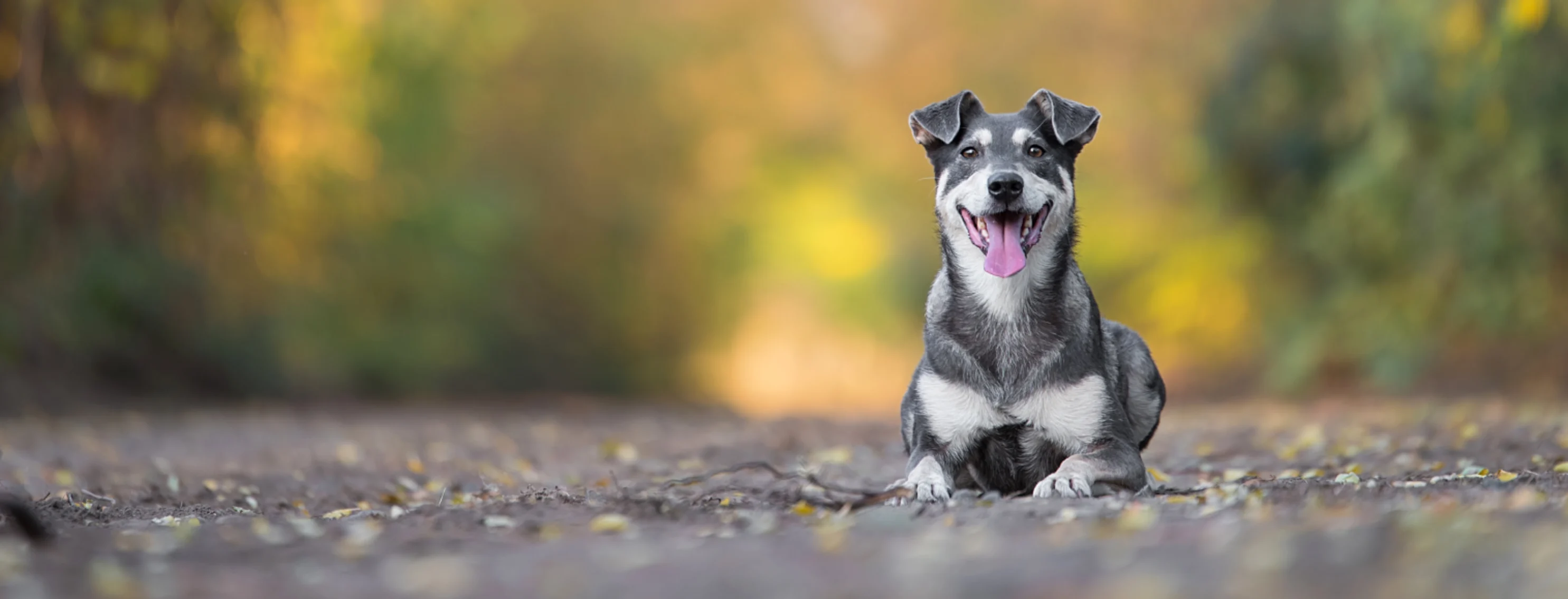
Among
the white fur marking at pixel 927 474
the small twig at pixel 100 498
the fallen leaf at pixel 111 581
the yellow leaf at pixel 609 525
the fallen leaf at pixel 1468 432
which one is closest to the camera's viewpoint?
the fallen leaf at pixel 111 581

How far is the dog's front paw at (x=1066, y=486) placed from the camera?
6340 millimetres

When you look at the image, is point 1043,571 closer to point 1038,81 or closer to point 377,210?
point 377,210

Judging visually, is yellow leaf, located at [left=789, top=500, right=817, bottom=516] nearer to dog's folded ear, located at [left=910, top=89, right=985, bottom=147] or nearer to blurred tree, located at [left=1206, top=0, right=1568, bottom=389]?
dog's folded ear, located at [left=910, top=89, right=985, bottom=147]

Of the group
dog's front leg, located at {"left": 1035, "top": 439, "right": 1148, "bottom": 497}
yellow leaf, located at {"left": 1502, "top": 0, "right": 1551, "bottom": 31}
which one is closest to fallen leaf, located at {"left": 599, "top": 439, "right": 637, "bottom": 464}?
dog's front leg, located at {"left": 1035, "top": 439, "right": 1148, "bottom": 497}

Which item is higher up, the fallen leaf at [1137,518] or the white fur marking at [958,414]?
the white fur marking at [958,414]

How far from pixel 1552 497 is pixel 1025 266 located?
244 centimetres

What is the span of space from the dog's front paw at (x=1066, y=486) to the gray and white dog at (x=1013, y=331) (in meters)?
0.01

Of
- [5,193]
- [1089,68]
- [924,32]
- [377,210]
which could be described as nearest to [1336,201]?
[1089,68]

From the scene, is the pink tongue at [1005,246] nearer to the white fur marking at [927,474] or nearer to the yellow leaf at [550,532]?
the white fur marking at [927,474]

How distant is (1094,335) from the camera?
7.06 meters

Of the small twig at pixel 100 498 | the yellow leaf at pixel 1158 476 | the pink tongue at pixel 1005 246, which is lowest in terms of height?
the small twig at pixel 100 498

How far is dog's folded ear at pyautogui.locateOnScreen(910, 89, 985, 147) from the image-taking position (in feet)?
23.6

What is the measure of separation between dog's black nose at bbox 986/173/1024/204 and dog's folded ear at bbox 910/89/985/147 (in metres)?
0.56

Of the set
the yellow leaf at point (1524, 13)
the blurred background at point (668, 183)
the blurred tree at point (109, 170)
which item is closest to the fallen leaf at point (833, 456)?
the yellow leaf at point (1524, 13)
